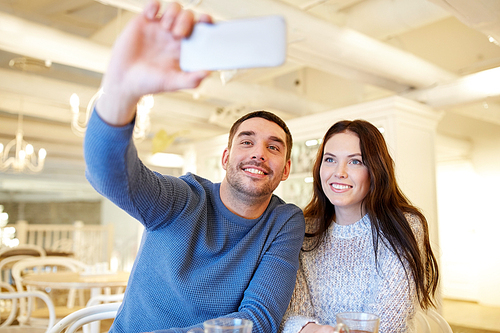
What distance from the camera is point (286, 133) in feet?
5.43

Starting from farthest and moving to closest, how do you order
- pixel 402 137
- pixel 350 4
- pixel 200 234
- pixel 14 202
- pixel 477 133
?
pixel 14 202 → pixel 477 133 → pixel 350 4 → pixel 402 137 → pixel 200 234

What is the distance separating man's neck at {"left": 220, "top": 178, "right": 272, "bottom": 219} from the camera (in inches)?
58.1

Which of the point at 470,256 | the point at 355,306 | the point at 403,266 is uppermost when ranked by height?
the point at 403,266

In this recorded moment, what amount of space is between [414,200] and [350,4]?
2.05 m

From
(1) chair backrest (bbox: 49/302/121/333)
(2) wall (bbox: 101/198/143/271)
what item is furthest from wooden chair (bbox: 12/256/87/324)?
(2) wall (bbox: 101/198/143/271)

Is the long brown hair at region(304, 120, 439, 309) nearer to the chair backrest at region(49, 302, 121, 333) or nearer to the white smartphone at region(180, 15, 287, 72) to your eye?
the chair backrest at region(49, 302, 121, 333)

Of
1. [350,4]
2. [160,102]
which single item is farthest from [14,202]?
[350,4]

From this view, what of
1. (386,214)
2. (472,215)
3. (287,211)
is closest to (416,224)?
(386,214)

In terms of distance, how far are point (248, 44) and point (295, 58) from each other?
3.07m

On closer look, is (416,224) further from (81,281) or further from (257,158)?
(81,281)

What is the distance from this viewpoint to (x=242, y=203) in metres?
1.48

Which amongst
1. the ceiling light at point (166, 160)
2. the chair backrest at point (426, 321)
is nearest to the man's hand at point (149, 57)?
the chair backrest at point (426, 321)

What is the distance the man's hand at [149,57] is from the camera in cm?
69

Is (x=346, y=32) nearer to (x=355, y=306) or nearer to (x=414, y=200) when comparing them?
(x=414, y=200)
